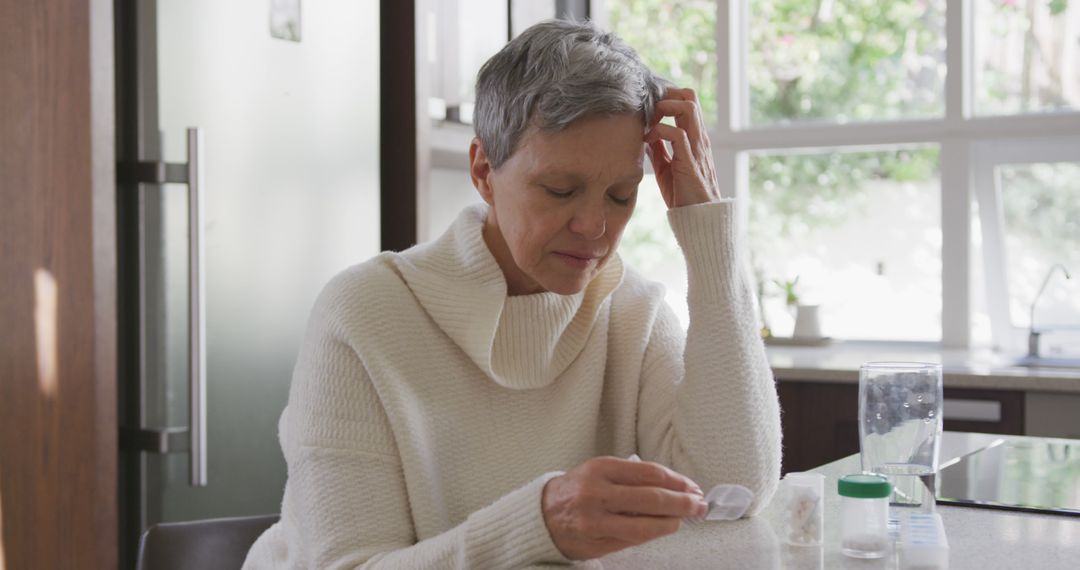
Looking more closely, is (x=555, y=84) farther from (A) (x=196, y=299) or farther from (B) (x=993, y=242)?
(B) (x=993, y=242)

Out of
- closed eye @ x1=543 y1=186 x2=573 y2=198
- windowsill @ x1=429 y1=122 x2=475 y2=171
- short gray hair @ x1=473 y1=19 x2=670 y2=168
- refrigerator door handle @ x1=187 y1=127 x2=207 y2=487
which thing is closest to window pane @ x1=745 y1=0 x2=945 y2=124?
windowsill @ x1=429 y1=122 x2=475 y2=171

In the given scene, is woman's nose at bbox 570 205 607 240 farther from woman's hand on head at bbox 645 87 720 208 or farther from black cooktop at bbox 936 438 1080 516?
black cooktop at bbox 936 438 1080 516

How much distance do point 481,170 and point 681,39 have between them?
2851mm

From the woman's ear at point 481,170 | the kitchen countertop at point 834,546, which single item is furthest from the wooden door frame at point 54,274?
the kitchen countertop at point 834,546

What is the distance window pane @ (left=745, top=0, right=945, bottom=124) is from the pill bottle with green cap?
2.83m

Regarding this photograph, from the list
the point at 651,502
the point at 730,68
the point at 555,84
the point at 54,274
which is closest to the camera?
the point at 651,502

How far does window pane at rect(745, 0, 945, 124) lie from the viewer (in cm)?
374

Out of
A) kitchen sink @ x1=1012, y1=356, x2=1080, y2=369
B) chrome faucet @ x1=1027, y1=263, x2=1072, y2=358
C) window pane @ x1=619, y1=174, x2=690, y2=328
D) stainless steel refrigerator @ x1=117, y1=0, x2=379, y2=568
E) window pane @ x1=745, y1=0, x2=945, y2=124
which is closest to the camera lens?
stainless steel refrigerator @ x1=117, y1=0, x2=379, y2=568

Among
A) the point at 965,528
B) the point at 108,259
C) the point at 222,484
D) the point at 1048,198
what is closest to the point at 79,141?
the point at 108,259

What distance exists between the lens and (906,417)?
4.43ft

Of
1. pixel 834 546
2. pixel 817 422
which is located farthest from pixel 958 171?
pixel 834 546

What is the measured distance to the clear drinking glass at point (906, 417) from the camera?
4.43 ft

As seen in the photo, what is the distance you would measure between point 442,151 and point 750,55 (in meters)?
1.56

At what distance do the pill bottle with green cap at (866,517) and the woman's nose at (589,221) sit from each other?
379 millimetres
